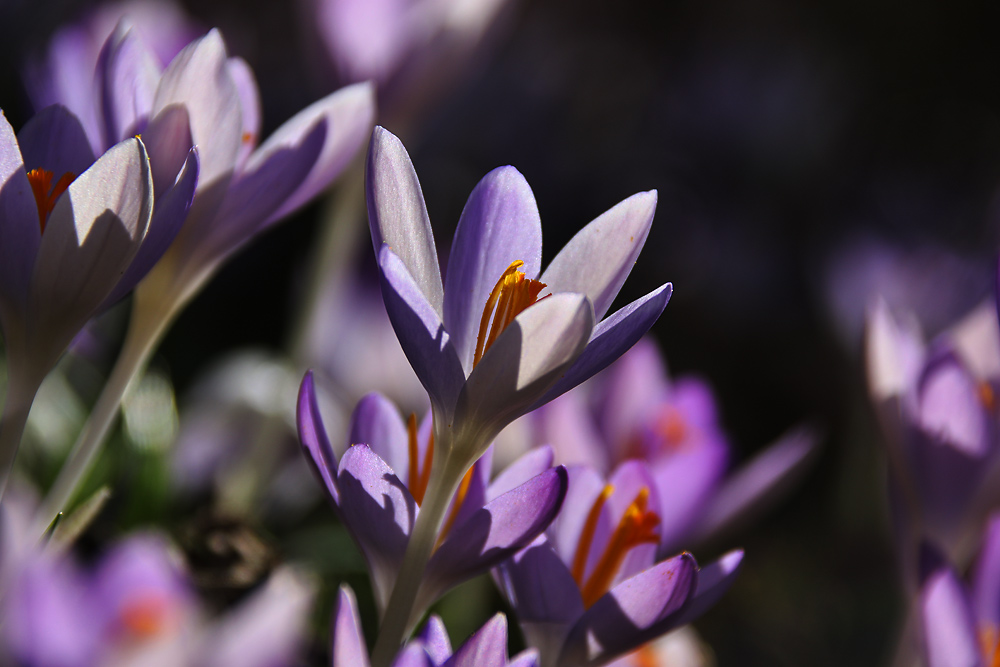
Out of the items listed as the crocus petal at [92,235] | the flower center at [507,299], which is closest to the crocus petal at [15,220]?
the crocus petal at [92,235]

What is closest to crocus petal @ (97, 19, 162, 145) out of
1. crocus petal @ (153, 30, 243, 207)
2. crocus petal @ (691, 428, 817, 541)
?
crocus petal @ (153, 30, 243, 207)

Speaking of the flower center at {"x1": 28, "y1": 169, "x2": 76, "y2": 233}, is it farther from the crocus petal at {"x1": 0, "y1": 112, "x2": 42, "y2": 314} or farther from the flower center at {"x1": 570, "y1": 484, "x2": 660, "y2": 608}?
the flower center at {"x1": 570, "y1": 484, "x2": 660, "y2": 608}

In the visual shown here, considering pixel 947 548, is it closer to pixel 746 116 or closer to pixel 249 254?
pixel 249 254

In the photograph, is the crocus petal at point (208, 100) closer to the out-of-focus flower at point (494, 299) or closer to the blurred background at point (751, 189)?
Result: the out-of-focus flower at point (494, 299)

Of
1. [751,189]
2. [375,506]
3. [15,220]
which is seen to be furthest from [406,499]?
[751,189]

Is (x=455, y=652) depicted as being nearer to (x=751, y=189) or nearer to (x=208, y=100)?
(x=208, y=100)

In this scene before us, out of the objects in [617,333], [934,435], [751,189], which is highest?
[617,333]


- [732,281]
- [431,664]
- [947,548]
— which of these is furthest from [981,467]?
[732,281]
